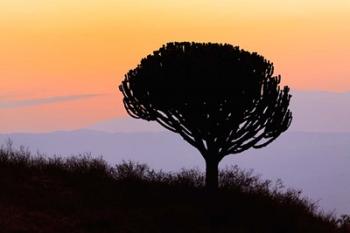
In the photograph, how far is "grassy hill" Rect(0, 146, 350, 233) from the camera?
47.1 feet

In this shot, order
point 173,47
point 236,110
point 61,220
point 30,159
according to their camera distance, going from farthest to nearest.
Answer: point 30,159 < point 173,47 < point 236,110 < point 61,220

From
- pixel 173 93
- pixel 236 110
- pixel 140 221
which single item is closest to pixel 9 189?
pixel 140 221

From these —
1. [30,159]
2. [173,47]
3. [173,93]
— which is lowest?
[30,159]

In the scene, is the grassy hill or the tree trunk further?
the tree trunk

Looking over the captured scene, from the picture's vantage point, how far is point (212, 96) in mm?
15305

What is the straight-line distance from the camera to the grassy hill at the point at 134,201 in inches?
566

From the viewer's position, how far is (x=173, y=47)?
16.5m

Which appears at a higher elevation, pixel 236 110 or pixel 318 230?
pixel 236 110

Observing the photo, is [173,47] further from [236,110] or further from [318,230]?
[318,230]

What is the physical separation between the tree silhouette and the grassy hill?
1.16m

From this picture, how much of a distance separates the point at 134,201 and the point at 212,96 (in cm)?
314

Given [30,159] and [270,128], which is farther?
[30,159]

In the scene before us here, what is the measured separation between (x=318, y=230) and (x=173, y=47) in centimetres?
557

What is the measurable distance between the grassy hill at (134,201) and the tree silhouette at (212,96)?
1160mm
